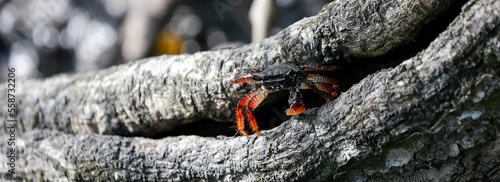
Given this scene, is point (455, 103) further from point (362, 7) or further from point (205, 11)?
point (205, 11)

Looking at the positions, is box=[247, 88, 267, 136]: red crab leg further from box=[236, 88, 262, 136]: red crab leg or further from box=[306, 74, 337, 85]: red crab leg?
box=[306, 74, 337, 85]: red crab leg

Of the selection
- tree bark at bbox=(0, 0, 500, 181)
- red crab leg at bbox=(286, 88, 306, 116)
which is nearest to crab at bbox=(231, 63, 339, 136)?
red crab leg at bbox=(286, 88, 306, 116)

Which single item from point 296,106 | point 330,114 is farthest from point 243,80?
point 330,114

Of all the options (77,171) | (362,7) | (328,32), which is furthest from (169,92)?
(362,7)

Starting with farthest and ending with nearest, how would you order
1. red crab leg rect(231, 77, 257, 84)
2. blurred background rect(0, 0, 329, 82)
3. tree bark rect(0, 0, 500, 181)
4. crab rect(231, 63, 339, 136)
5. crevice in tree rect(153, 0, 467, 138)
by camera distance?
blurred background rect(0, 0, 329, 82), red crab leg rect(231, 77, 257, 84), crab rect(231, 63, 339, 136), crevice in tree rect(153, 0, 467, 138), tree bark rect(0, 0, 500, 181)

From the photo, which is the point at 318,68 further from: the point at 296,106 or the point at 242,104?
the point at 242,104

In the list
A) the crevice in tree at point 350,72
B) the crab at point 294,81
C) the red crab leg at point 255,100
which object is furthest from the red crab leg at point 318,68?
the red crab leg at point 255,100
